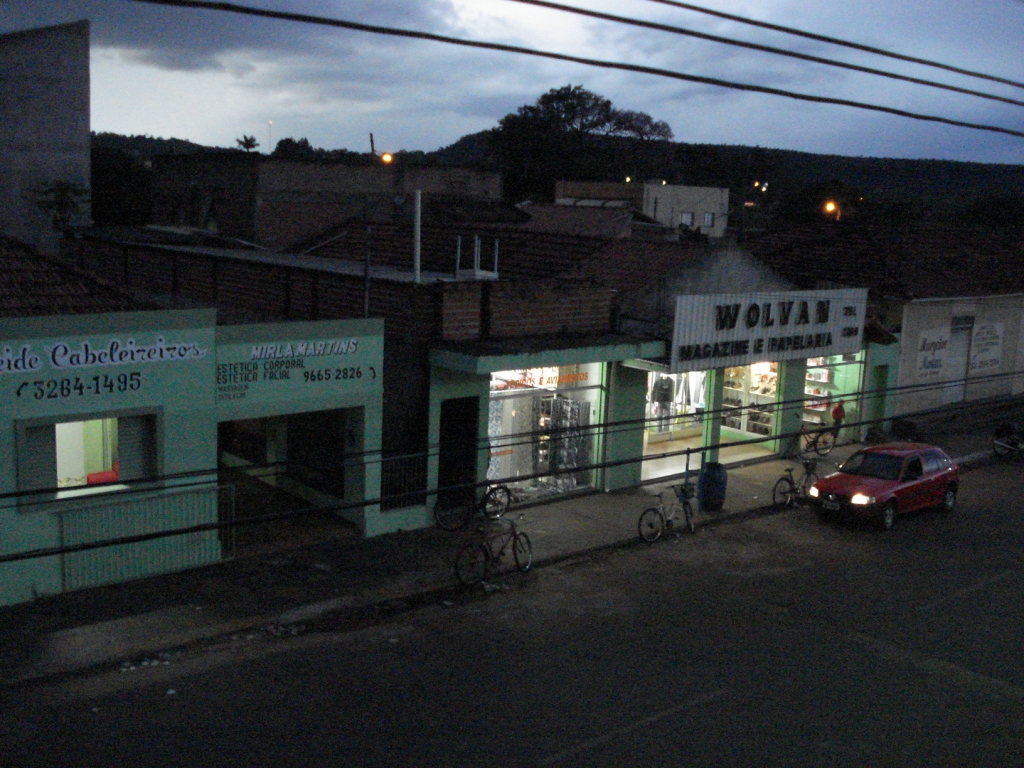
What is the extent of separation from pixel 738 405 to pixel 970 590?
9.88m

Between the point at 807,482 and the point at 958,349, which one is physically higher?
the point at 958,349

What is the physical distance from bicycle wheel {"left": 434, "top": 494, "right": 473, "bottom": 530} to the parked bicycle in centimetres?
1576

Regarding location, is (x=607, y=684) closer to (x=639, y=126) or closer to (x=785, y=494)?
(x=785, y=494)

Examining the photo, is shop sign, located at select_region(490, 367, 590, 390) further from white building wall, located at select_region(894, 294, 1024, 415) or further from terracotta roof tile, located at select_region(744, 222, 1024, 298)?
white building wall, located at select_region(894, 294, 1024, 415)

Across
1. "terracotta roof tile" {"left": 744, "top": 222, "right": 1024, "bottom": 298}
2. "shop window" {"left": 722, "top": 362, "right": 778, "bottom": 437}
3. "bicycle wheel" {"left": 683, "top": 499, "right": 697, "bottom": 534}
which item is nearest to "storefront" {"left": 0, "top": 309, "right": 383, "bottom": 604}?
"bicycle wheel" {"left": 683, "top": 499, "right": 697, "bottom": 534}

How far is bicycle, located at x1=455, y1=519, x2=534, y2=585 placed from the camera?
14.2m

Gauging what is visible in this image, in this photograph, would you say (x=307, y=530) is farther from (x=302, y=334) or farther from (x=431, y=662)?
(x=431, y=662)

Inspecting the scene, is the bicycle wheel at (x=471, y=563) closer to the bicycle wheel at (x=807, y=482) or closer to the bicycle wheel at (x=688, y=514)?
the bicycle wheel at (x=688, y=514)

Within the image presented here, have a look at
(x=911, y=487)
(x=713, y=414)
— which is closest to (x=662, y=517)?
(x=713, y=414)

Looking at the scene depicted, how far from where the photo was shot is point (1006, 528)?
18781mm

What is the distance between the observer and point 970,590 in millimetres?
14883

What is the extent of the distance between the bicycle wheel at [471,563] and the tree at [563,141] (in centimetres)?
5311

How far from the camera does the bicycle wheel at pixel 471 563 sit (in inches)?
555

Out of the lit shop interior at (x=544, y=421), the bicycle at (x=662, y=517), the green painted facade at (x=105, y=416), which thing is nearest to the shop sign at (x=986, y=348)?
the lit shop interior at (x=544, y=421)
